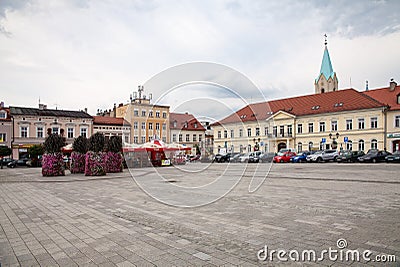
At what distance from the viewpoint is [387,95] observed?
1831 inches

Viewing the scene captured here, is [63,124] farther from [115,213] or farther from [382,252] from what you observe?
[382,252]

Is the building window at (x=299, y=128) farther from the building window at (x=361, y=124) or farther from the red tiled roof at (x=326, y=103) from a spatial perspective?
the building window at (x=361, y=124)

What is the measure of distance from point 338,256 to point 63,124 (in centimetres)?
5328

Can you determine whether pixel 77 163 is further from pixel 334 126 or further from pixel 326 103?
pixel 326 103

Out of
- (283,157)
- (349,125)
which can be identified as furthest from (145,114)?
(349,125)

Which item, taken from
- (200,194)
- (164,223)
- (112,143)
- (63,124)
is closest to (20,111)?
(63,124)

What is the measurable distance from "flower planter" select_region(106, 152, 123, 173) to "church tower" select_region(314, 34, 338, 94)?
60393mm

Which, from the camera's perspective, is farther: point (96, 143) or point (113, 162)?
point (113, 162)

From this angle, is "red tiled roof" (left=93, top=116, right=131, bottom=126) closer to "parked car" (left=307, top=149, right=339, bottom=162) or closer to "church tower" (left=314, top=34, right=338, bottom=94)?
"parked car" (left=307, top=149, right=339, bottom=162)

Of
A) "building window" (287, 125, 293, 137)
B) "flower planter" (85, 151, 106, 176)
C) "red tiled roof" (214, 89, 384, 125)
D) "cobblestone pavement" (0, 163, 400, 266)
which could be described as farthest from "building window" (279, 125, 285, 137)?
"cobblestone pavement" (0, 163, 400, 266)

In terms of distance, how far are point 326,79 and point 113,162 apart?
62.0m

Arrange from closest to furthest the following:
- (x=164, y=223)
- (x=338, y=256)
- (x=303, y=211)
Answer: (x=338, y=256) → (x=164, y=223) → (x=303, y=211)

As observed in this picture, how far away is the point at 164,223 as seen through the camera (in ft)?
21.6

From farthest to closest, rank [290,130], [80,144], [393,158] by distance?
[290,130] → [393,158] → [80,144]
